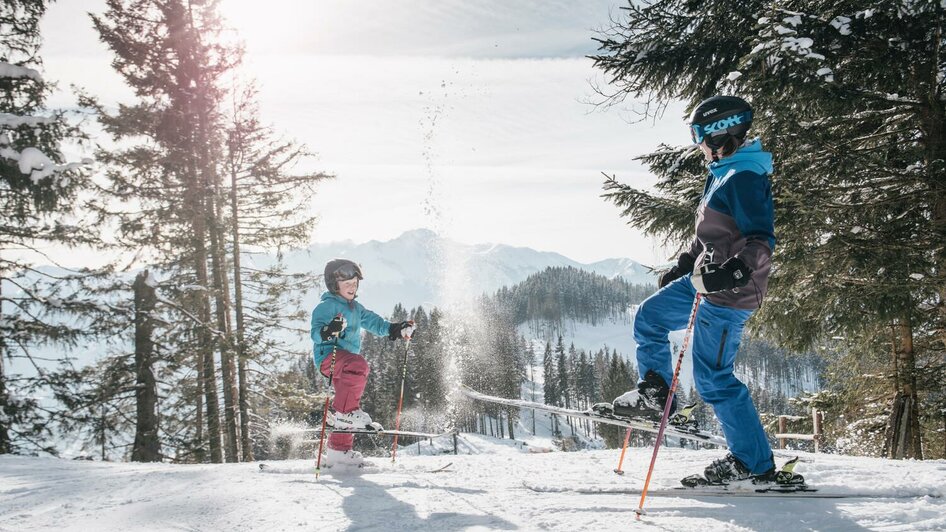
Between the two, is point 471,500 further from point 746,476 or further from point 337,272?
point 337,272

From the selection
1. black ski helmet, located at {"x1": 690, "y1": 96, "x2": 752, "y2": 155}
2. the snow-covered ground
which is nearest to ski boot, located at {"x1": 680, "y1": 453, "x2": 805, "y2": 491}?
the snow-covered ground

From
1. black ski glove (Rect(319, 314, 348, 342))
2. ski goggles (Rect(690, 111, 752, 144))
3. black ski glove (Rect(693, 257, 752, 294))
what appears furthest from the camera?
black ski glove (Rect(319, 314, 348, 342))

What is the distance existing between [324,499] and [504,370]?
65409 millimetres

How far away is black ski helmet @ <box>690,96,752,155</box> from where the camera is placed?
3.34 meters

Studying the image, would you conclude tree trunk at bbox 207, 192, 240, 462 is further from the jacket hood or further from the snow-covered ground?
the jacket hood

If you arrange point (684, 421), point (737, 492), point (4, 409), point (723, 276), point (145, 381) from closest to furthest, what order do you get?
point (723, 276), point (737, 492), point (684, 421), point (4, 409), point (145, 381)

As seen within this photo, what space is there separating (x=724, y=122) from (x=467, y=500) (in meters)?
2.94

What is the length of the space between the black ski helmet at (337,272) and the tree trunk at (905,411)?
8.53 m

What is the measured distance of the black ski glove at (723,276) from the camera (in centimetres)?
288

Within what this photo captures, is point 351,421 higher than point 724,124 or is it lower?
lower

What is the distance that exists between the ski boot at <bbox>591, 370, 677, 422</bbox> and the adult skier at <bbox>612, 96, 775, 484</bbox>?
39cm

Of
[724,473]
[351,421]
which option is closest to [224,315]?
[351,421]

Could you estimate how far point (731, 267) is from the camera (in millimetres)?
2916

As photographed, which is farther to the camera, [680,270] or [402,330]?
[402,330]
